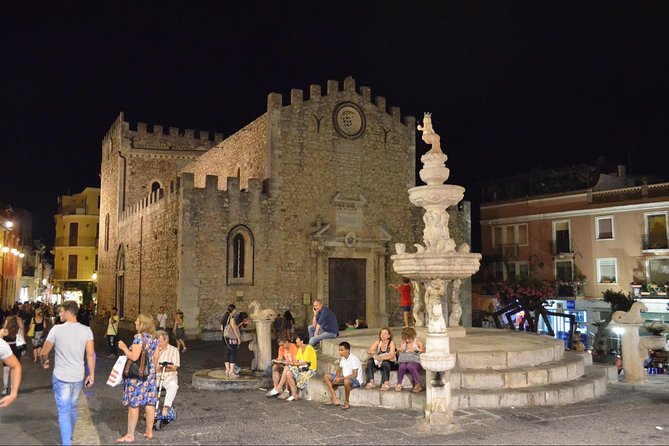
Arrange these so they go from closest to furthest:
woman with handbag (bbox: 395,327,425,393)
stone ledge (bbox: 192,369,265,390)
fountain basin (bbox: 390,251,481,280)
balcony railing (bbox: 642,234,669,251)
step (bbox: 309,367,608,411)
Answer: step (bbox: 309,367,608,411)
woman with handbag (bbox: 395,327,425,393)
fountain basin (bbox: 390,251,481,280)
stone ledge (bbox: 192,369,265,390)
balcony railing (bbox: 642,234,669,251)

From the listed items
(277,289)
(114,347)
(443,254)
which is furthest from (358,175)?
(443,254)

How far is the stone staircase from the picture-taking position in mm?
9172

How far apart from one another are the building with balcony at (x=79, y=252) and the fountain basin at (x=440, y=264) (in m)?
48.2

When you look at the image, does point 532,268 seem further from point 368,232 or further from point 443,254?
point 443,254

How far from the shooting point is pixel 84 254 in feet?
177

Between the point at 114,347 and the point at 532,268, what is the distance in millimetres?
25839

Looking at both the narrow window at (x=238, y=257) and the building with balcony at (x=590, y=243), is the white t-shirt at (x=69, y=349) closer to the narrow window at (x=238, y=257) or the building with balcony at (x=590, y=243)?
the narrow window at (x=238, y=257)

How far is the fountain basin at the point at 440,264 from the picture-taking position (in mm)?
10875

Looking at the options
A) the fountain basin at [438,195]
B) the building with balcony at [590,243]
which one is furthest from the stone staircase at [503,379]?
the building with balcony at [590,243]

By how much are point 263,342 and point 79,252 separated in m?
46.9

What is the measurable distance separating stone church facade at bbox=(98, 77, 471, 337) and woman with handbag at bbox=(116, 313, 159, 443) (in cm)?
1406

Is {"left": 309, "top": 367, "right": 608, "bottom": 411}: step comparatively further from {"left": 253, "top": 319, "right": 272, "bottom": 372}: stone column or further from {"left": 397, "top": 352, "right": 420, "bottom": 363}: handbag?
{"left": 253, "top": 319, "right": 272, "bottom": 372}: stone column

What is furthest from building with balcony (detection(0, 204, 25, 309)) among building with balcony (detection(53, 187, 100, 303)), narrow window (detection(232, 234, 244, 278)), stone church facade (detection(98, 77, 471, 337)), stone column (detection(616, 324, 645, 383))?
stone column (detection(616, 324, 645, 383))

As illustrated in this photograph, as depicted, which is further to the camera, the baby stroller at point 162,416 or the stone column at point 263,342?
the stone column at point 263,342
